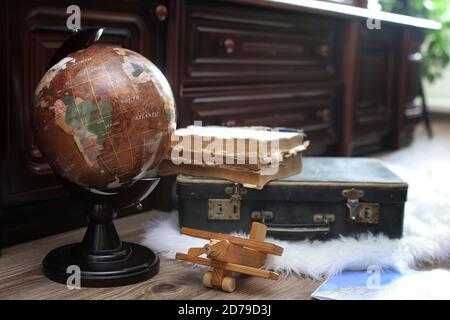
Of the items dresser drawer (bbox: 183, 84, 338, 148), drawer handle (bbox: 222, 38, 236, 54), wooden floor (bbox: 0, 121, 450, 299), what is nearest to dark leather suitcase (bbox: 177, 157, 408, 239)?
wooden floor (bbox: 0, 121, 450, 299)

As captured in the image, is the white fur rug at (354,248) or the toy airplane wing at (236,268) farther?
the white fur rug at (354,248)

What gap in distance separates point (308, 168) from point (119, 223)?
678 millimetres

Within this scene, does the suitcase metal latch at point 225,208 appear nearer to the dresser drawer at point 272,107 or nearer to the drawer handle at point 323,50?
the dresser drawer at point 272,107

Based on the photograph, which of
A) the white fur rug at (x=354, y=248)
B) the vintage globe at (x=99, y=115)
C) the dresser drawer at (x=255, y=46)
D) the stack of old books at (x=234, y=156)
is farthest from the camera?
the dresser drawer at (x=255, y=46)

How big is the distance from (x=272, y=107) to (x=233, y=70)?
35cm

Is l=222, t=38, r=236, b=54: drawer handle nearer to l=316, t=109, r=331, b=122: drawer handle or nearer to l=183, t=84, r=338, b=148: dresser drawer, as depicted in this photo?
l=183, t=84, r=338, b=148: dresser drawer

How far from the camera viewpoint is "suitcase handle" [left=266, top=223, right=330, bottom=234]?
201cm

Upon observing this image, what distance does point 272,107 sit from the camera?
2951 mm

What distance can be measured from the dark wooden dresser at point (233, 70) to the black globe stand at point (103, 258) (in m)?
0.33

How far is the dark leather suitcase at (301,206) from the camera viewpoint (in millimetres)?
2004

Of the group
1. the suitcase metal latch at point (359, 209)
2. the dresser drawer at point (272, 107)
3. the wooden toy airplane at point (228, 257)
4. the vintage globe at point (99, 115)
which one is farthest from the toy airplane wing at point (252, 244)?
the dresser drawer at point (272, 107)

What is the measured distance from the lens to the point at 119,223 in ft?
7.34

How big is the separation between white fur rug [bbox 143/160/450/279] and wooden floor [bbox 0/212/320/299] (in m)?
0.07
